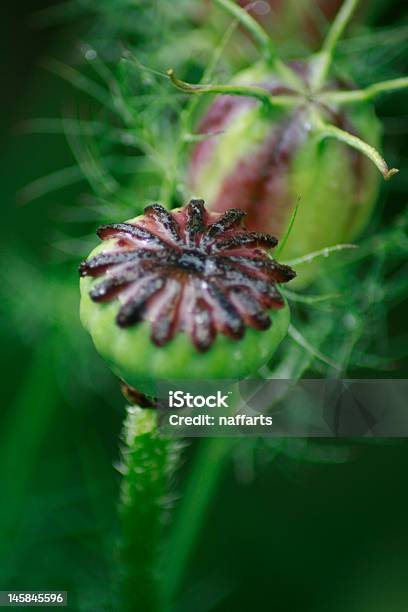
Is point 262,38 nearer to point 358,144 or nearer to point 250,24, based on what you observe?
point 250,24

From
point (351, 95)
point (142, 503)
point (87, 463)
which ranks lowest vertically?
point (142, 503)

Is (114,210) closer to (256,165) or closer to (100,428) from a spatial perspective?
(256,165)

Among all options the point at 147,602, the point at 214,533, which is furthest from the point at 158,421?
the point at 214,533

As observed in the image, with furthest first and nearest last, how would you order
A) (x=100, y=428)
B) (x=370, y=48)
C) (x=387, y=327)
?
(x=100, y=428) < (x=387, y=327) < (x=370, y=48)

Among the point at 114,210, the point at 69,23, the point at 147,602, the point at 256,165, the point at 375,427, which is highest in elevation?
the point at 69,23

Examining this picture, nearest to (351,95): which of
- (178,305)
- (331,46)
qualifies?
(331,46)

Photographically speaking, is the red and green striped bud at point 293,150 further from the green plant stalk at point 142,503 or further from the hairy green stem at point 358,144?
the green plant stalk at point 142,503
